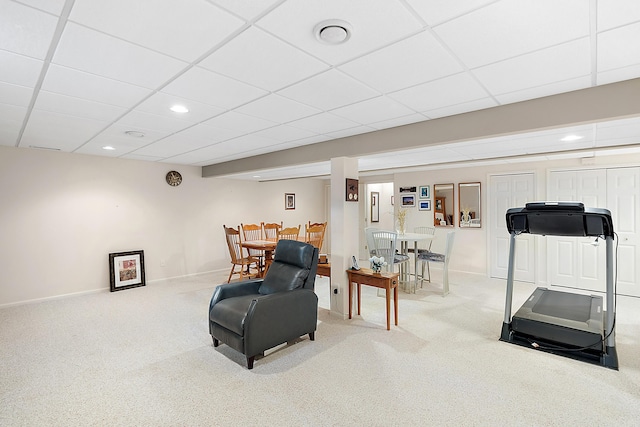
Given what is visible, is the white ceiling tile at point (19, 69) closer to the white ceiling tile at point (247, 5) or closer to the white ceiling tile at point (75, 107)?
the white ceiling tile at point (75, 107)

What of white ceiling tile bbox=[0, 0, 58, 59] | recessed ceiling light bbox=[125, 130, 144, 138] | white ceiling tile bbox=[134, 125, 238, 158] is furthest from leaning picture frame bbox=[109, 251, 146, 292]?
white ceiling tile bbox=[0, 0, 58, 59]

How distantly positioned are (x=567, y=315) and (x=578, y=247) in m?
2.36

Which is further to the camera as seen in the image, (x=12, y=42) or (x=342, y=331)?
(x=342, y=331)

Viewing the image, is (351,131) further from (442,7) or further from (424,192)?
(424,192)

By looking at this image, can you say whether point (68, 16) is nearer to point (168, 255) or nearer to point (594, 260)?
point (168, 255)

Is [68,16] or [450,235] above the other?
[68,16]

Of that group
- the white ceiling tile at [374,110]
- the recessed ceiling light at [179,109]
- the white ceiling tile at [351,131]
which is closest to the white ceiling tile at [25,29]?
the recessed ceiling light at [179,109]

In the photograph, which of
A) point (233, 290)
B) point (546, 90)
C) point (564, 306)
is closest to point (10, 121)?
point (233, 290)

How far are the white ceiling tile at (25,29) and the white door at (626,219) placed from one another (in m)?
6.58

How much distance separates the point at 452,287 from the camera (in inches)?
212

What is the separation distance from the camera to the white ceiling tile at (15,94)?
2203 mm

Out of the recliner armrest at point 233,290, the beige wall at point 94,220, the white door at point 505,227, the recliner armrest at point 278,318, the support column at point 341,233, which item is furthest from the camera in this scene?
the white door at point 505,227

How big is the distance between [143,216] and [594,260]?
7552 mm

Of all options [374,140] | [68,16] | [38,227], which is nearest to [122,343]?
[38,227]
